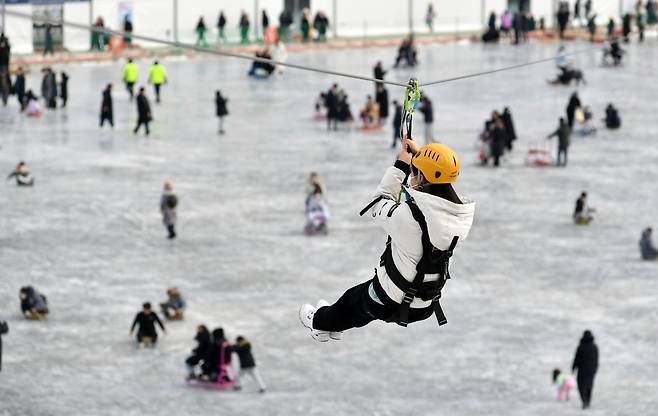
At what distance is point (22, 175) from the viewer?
30.4 m

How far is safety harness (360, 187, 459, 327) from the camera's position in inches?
331

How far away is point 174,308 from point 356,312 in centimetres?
1445

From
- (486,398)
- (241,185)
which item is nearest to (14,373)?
(486,398)

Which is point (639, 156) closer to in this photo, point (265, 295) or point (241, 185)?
point (241, 185)

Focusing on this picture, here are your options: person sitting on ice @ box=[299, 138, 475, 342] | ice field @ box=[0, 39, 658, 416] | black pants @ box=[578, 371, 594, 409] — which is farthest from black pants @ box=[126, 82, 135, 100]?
person sitting on ice @ box=[299, 138, 475, 342]

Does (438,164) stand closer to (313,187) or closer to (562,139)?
(313,187)

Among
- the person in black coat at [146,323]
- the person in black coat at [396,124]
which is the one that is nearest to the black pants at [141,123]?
the person in black coat at [396,124]

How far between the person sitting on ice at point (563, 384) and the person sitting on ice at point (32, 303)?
7.37m

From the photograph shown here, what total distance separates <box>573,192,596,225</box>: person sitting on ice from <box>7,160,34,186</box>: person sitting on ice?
10299 millimetres

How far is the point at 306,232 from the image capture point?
1092 inches

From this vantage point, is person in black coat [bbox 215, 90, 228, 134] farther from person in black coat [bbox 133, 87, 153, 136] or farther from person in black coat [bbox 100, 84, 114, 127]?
person in black coat [bbox 100, 84, 114, 127]

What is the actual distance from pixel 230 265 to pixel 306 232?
220 centimetres

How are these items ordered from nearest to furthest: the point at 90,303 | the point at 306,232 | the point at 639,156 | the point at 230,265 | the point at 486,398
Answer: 1. the point at 486,398
2. the point at 90,303
3. the point at 230,265
4. the point at 306,232
5. the point at 639,156

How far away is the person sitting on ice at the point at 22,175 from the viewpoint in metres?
30.4
